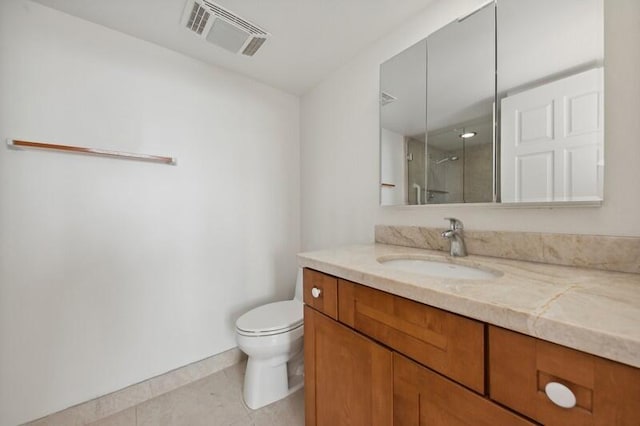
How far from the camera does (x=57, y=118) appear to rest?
120cm

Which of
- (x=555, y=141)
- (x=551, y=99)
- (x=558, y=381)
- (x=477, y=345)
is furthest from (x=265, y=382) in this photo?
(x=551, y=99)

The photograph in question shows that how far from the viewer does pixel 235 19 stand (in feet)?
4.17

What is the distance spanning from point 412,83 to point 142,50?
5.17 feet

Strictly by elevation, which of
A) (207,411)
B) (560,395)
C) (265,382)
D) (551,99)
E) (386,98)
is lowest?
(207,411)

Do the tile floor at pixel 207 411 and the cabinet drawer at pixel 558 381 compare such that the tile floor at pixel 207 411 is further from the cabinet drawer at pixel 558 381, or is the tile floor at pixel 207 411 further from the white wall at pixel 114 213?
the cabinet drawer at pixel 558 381

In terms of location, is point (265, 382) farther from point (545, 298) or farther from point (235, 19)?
point (235, 19)

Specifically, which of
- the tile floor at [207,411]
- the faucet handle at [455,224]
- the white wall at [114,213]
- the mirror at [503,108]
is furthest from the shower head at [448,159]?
the tile floor at [207,411]

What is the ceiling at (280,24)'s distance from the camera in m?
1.20

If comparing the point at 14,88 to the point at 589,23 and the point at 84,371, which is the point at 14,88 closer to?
the point at 84,371

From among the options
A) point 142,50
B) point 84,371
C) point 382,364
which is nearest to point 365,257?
point 382,364

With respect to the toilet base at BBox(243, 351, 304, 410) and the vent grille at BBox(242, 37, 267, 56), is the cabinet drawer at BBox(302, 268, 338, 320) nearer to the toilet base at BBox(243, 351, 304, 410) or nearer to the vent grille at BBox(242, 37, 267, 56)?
the toilet base at BBox(243, 351, 304, 410)

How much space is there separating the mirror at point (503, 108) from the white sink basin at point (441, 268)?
30 centimetres

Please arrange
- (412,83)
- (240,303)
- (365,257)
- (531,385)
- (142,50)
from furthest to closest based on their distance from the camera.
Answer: (240,303)
(142,50)
(412,83)
(365,257)
(531,385)

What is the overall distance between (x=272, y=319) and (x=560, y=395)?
124 centimetres
